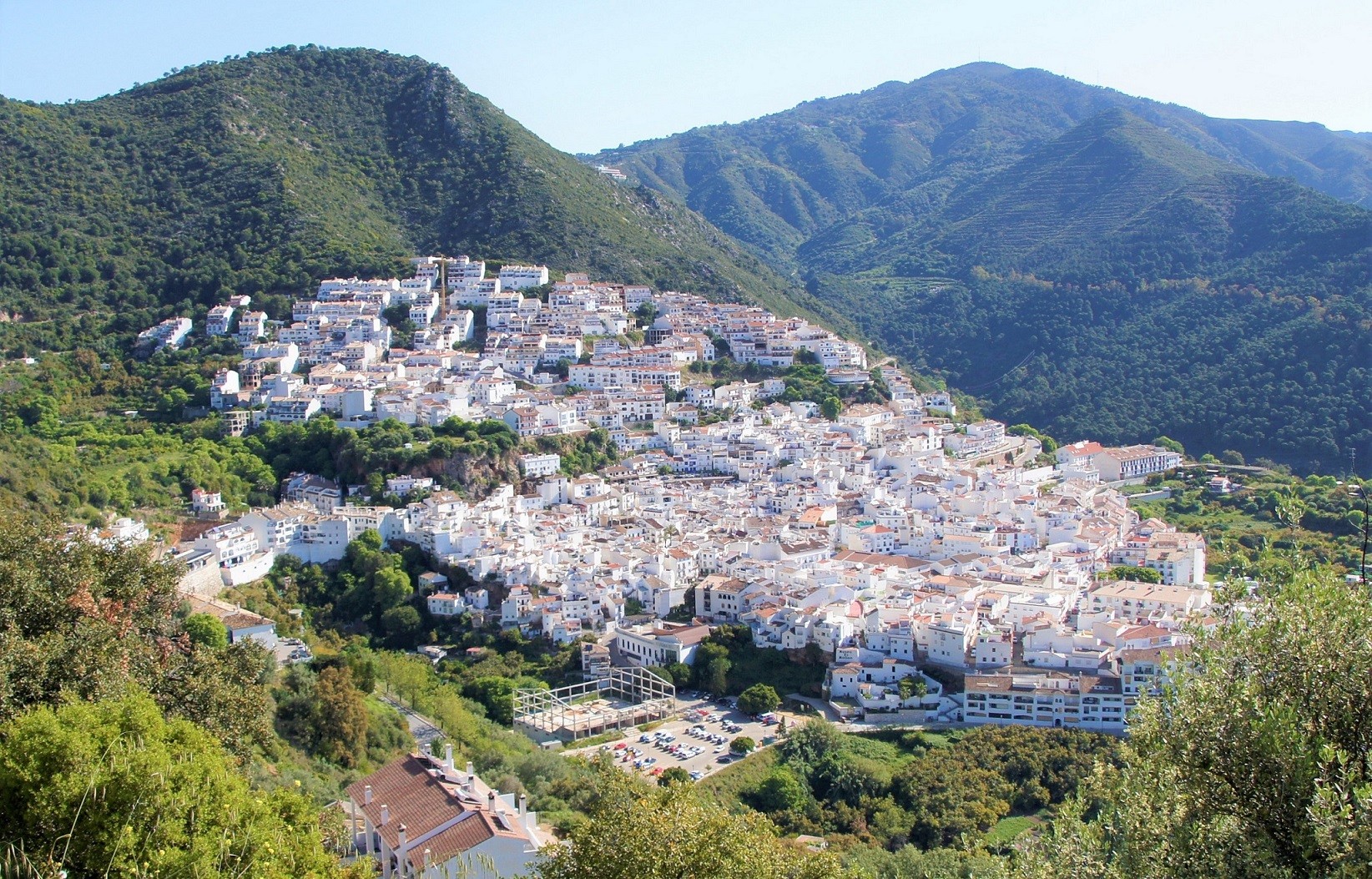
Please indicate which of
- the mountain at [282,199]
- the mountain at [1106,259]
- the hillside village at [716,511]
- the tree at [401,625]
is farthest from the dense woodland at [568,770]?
the mountain at [1106,259]

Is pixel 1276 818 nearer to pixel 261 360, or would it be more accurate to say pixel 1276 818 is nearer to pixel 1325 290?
pixel 261 360

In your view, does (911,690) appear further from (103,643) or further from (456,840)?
(103,643)

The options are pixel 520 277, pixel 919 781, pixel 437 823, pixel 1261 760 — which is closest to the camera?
pixel 1261 760

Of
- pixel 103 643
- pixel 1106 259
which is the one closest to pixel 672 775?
pixel 103 643

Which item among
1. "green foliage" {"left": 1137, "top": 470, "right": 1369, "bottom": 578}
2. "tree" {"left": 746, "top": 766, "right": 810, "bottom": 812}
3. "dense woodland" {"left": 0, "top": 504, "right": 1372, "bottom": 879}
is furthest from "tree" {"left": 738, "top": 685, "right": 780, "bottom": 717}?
"green foliage" {"left": 1137, "top": 470, "right": 1369, "bottom": 578}

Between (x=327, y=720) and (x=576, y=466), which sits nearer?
(x=327, y=720)

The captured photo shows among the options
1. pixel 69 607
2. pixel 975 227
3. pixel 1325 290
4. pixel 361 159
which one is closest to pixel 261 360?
pixel 361 159

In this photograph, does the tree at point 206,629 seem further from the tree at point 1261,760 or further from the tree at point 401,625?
the tree at point 1261,760
